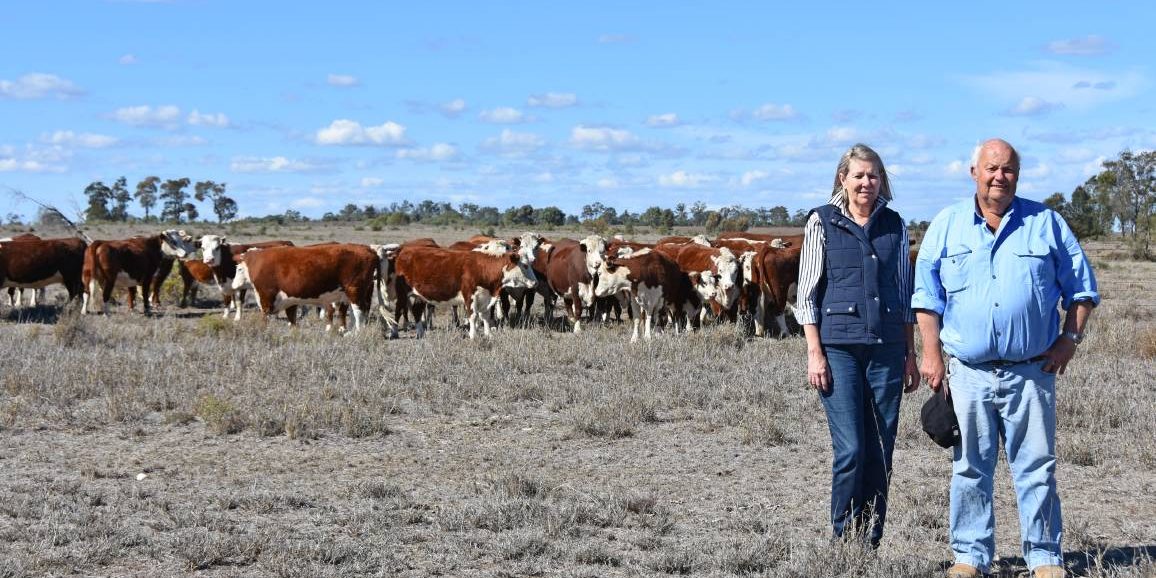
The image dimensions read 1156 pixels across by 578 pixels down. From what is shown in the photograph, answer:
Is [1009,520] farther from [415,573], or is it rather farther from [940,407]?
[415,573]

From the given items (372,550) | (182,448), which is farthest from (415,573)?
(182,448)

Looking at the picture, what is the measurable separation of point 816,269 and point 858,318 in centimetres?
33

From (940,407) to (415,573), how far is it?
2871mm

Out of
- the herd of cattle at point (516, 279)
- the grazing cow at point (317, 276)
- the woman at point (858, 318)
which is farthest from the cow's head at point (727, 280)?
the woman at point (858, 318)

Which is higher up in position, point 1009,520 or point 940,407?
point 940,407

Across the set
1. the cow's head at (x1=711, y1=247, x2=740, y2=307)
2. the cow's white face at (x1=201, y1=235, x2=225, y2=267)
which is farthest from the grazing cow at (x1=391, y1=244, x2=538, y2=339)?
the cow's white face at (x1=201, y1=235, x2=225, y2=267)

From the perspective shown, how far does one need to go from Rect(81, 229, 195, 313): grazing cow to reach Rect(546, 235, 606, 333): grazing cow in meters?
7.69

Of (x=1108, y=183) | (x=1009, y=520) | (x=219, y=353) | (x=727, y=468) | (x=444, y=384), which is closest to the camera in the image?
(x=1009, y=520)

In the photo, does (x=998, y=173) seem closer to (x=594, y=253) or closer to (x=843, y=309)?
(x=843, y=309)

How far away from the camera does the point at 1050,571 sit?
5.63 meters

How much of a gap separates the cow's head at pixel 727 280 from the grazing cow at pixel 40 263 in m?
12.3

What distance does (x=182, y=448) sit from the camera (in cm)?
970

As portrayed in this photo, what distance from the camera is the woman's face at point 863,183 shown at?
19.4 ft

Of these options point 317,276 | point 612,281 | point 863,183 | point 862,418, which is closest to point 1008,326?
point 862,418
